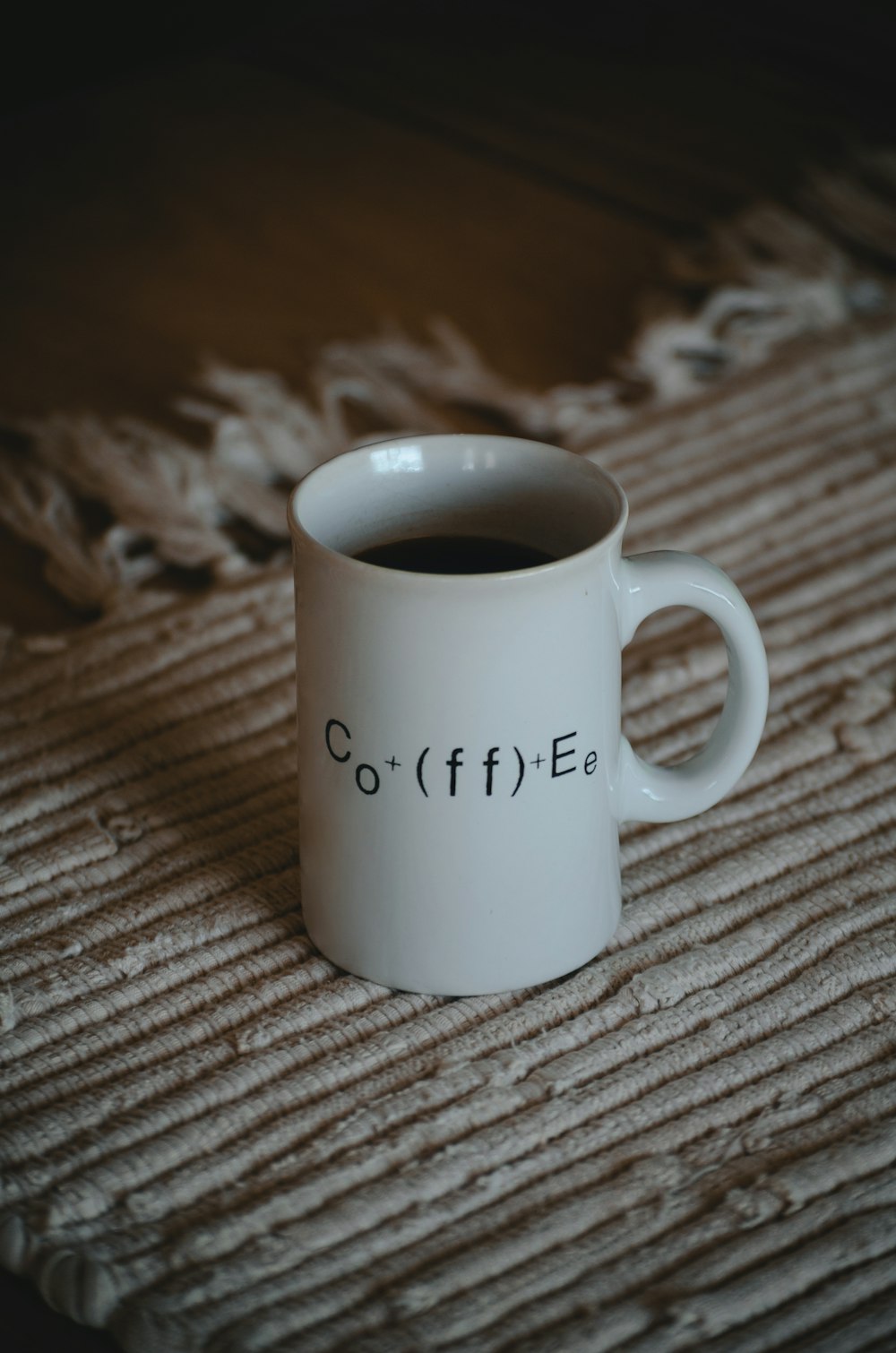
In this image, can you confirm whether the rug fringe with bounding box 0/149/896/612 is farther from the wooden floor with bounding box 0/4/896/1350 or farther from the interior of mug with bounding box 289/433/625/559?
the interior of mug with bounding box 289/433/625/559

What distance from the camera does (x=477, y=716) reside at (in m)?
0.33

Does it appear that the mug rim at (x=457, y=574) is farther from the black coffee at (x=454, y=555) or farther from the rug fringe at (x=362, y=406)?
the rug fringe at (x=362, y=406)

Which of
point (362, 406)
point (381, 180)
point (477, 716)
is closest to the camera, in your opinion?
point (477, 716)

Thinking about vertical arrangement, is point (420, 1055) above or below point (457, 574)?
below

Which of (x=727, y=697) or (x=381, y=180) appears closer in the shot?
(x=727, y=697)

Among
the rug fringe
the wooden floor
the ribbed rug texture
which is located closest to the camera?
the ribbed rug texture

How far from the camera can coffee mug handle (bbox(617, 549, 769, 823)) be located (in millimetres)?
350

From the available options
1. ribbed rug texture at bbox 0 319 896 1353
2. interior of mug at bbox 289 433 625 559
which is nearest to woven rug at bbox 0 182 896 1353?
ribbed rug texture at bbox 0 319 896 1353

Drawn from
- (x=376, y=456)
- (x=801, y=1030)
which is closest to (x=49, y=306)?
(x=376, y=456)

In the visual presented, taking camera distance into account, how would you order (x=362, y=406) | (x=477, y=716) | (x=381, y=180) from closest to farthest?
(x=477, y=716) < (x=362, y=406) < (x=381, y=180)

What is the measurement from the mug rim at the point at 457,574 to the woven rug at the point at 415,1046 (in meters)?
0.11

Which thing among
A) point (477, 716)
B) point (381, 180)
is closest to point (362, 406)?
point (381, 180)

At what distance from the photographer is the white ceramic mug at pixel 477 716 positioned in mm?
322

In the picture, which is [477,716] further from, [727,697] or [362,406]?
[362,406]
